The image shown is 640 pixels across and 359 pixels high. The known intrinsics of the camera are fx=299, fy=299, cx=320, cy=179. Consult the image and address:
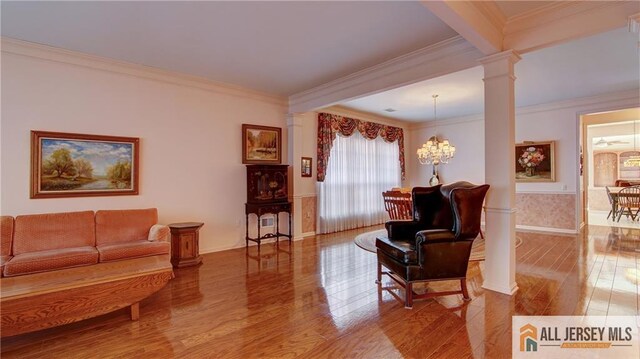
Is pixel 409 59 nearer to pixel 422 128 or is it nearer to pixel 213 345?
pixel 213 345

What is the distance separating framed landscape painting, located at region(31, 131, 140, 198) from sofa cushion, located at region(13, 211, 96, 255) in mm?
362

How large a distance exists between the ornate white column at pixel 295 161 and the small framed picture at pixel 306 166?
21 cm

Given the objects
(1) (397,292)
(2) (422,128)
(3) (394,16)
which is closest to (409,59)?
(3) (394,16)

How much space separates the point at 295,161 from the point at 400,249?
3352 millimetres

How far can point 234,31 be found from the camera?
3215 millimetres

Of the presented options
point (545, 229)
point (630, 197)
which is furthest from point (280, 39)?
point (630, 197)

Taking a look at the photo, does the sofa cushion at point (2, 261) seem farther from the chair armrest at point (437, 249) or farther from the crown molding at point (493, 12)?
the crown molding at point (493, 12)

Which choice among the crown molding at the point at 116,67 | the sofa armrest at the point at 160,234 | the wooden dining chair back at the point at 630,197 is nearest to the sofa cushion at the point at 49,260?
the sofa armrest at the point at 160,234

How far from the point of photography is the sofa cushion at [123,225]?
3.69 metres

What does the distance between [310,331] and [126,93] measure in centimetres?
397

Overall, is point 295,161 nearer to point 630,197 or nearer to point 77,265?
point 77,265

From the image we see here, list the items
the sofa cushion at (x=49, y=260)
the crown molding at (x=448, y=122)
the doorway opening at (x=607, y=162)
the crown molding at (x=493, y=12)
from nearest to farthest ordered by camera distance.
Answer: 1. the crown molding at (x=493, y=12)
2. the sofa cushion at (x=49, y=260)
3. the doorway opening at (x=607, y=162)
4. the crown molding at (x=448, y=122)

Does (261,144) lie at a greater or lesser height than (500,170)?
greater

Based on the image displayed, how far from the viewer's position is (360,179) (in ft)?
23.8
